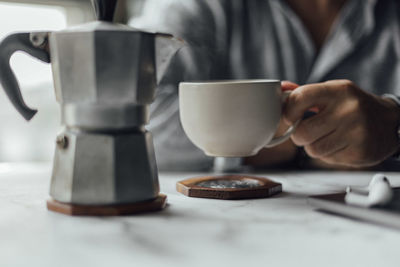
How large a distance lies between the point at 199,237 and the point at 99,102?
177mm

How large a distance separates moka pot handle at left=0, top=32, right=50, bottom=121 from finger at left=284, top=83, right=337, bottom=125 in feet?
1.00

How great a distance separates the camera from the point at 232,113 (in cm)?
56

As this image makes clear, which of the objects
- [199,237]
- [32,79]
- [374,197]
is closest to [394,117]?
[374,197]

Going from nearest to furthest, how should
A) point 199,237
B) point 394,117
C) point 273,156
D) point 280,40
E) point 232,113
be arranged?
point 199,237
point 232,113
point 394,117
point 273,156
point 280,40

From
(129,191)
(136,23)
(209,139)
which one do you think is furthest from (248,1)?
(129,191)

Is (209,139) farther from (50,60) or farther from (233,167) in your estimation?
(233,167)

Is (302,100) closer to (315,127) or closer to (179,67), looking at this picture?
(315,127)

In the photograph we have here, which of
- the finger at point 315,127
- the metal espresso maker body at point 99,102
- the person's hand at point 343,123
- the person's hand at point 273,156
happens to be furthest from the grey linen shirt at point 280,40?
the metal espresso maker body at point 99,102

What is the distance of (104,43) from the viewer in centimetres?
48

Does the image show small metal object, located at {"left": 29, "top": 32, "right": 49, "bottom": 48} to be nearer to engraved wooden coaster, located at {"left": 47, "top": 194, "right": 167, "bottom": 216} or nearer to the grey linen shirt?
engraved wooden coaster, located at {"left": 47, "top": 194, "right": 167, "bottom": 216}

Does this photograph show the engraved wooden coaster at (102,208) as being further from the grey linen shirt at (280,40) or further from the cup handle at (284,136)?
the grey linen shirt at (280,40)

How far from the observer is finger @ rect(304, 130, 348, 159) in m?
0.72

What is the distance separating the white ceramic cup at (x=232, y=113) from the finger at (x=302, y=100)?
0.07 ft

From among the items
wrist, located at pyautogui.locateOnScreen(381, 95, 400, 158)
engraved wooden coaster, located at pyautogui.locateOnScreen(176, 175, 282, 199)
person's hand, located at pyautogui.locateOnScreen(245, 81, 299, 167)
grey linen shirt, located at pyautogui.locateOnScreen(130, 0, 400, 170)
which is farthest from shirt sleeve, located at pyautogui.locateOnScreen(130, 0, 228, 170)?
wrist, located at pyautogui.locateOnScreen(381, 95, 400, 158)
